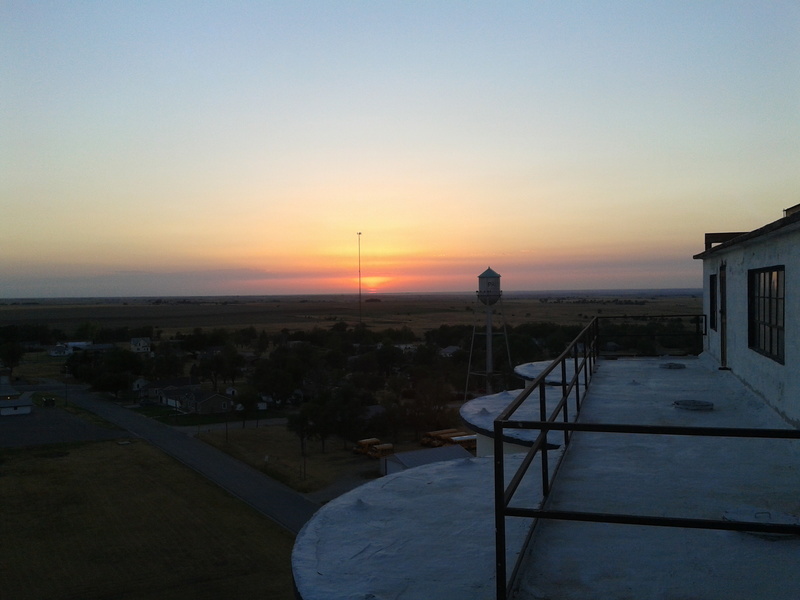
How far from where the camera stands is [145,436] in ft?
100

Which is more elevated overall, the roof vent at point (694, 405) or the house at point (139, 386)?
the roof vent at point (694, 405)

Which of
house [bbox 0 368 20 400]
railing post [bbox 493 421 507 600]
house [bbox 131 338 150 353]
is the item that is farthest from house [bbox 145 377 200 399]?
railing post [bbox 493 421 507 600]

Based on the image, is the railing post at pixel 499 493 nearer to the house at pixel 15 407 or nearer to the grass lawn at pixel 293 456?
the grass lawn at pixel 293 456

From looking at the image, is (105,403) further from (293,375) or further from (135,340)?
(135,340)

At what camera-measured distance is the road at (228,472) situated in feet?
62.7

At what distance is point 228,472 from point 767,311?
21.0 m

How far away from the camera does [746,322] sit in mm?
7824

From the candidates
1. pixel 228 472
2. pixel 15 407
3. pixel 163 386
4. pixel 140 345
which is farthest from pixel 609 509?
pixel 140 345

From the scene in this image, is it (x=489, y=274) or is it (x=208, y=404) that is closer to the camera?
(x=489, y=274)

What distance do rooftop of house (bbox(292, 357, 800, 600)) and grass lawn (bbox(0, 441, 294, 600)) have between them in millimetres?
9836

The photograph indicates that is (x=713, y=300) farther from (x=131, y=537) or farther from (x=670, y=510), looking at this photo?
(x=131, y=537)

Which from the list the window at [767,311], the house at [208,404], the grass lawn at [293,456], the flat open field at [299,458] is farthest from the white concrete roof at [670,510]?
the house at [208,404]

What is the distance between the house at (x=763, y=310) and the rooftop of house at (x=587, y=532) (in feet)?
2.30

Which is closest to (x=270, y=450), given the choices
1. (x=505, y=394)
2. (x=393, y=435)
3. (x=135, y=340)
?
(x=393, y=435)
